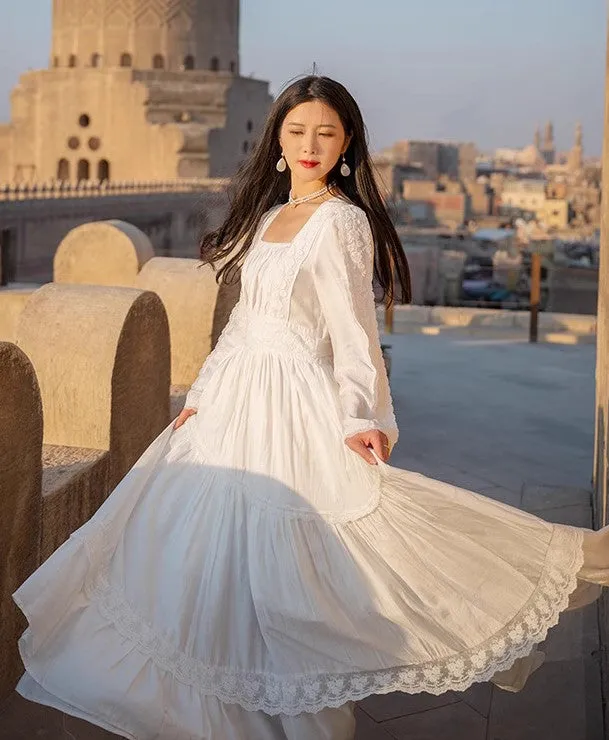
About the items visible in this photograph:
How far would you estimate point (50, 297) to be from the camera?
387 cm

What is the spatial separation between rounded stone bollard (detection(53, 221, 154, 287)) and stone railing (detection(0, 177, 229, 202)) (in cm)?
1371

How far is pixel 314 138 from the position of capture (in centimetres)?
Result: 274

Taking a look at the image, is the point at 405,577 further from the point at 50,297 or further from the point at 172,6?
the point at 172,6

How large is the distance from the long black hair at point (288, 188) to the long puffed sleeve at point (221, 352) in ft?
0.73

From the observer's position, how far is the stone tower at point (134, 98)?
129 ft

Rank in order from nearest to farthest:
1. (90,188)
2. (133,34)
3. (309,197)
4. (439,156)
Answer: (309,197), (90,188), (133,34), (439,156)

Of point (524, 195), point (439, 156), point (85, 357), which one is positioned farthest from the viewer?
point (524, 195)

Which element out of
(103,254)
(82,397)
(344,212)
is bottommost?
(82,397)

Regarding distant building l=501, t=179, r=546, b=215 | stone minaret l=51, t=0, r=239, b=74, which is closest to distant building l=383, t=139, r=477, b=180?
distant building l=501, t=179, r=546, b=215

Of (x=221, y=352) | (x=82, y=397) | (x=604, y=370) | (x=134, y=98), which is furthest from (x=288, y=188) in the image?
(x=134, y=98)

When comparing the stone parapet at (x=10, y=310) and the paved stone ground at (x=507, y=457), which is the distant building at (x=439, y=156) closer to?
the paved stone ground at (x=507, y=457)

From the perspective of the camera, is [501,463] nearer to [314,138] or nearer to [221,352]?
[221,352]

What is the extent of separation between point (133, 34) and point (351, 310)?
4437cm

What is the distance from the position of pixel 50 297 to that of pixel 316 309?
1.46 metres
